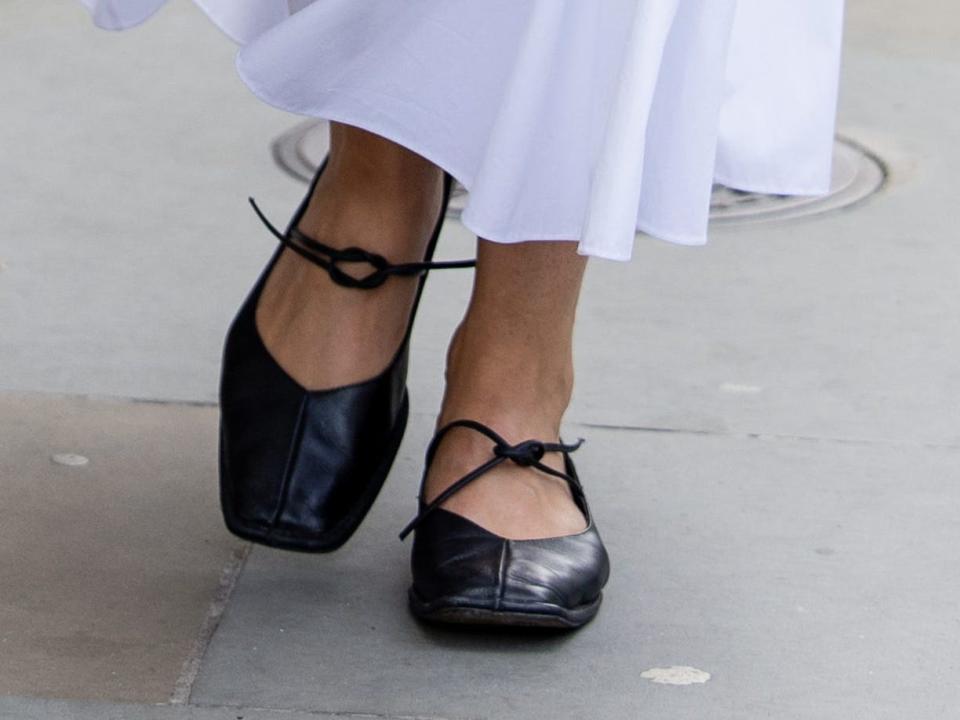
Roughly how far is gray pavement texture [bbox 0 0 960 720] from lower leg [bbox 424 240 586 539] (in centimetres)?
10

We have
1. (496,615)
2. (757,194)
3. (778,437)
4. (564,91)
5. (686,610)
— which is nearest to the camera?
(564,91)

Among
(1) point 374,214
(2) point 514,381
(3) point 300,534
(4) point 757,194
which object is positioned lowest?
(4) point 757,194

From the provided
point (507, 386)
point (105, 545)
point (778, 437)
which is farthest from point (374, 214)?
point (778, 437)

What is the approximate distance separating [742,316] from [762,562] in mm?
648

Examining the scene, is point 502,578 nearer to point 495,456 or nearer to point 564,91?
point 495,456

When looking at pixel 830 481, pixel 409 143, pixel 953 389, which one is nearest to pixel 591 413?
pixel 830 481

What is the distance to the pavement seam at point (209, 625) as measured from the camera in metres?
1.21

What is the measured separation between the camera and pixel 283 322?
1.38 meters

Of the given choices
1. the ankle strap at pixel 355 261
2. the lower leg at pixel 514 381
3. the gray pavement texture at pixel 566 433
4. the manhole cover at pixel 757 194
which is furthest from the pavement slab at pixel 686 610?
the manhole cover at pixel 757 194

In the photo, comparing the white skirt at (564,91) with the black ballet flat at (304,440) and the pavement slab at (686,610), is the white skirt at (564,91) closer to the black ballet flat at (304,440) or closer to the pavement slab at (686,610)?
the black ballet flat at (304,440)

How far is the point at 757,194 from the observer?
2578 mm

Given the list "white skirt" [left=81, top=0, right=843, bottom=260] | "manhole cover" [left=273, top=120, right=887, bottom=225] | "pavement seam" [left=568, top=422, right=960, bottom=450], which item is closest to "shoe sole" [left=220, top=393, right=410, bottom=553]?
"white skirt" [left=81, top=0, right=843, bottom=260]

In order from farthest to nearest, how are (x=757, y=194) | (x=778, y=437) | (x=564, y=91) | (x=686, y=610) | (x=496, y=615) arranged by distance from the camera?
1. (x=757, y=194)
2. (x=778, y=437)
3. (x=686, y=610)
4. (x=496, y=615)
5. (x=564, y=91)

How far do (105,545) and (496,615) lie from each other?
15.2 inches
